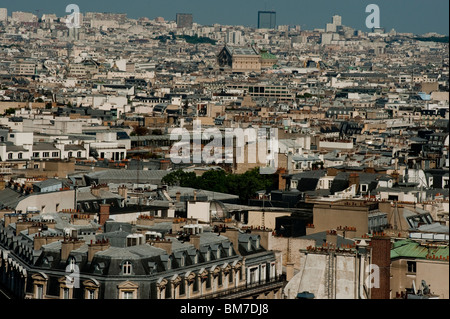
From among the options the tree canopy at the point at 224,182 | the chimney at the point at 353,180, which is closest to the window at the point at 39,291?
the chimney at the point at 353,180

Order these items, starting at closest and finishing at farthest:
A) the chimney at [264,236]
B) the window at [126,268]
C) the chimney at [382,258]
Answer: the window at [126,268]
the chimney at [382,258]
the chimney at [264,236]

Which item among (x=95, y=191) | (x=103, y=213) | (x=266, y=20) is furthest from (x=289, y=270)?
(x=266, y=20)

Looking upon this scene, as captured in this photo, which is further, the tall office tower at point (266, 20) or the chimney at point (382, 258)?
the tall office tower at point (266, 20)

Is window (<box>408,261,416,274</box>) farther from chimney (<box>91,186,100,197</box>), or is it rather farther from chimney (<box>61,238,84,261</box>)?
chimney (<box>91,186,100,197</box>)

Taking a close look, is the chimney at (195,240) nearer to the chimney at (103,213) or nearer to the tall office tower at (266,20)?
the chimney at (103,213)

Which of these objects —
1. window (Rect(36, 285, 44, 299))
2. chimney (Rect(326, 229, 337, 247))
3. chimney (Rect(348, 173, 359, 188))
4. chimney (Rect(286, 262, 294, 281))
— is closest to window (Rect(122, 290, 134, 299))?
window (Rect(36, 285, 44, 299))

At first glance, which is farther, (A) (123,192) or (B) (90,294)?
(A) (123,192)

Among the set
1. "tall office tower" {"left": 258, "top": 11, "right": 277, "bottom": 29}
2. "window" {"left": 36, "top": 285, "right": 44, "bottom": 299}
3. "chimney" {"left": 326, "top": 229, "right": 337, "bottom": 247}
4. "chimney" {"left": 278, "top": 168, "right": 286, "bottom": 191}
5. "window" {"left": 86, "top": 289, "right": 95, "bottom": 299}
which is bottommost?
"window" {"left": 36, "top": 285, "right": 44, "bottom": 299}

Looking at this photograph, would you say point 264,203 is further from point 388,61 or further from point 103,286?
point 388,61

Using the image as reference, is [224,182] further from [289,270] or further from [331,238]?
[289,270]
